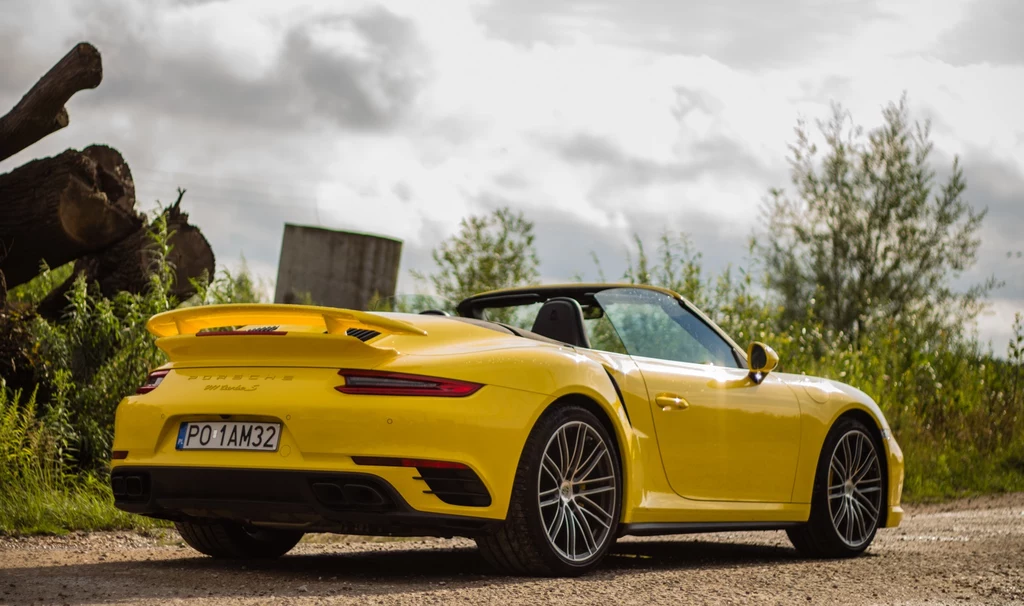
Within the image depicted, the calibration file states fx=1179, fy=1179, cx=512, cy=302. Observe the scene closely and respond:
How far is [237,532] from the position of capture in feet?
19.5

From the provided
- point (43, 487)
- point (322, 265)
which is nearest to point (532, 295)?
point (43, 487)

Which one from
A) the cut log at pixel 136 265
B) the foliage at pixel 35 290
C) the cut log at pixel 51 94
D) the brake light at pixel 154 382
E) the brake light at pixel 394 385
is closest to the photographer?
the brake light at pixel 394 385

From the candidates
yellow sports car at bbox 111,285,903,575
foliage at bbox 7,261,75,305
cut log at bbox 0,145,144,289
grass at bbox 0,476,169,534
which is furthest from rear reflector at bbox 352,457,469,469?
foliage at bbox 7,261,75,305

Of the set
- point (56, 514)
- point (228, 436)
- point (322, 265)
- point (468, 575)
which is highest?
Answer: point (322, 265)

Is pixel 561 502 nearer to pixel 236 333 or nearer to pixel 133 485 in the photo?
pixel 236 333

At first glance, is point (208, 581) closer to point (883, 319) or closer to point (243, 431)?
point (243, 431)

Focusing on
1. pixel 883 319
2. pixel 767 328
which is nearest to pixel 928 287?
pixel 883 319

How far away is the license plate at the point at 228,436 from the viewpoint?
4711 mm

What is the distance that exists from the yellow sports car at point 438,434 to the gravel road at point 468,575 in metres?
0.24

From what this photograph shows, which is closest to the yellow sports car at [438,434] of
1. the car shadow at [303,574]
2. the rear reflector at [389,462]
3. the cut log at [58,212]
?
the rear reflector at [389,462]

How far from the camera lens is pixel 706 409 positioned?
19.5 ft

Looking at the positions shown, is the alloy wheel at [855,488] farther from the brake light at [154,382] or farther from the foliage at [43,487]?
the foliage at [43,487]

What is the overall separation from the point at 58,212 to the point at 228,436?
4.97 meters

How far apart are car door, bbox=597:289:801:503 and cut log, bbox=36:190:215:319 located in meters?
4.65
